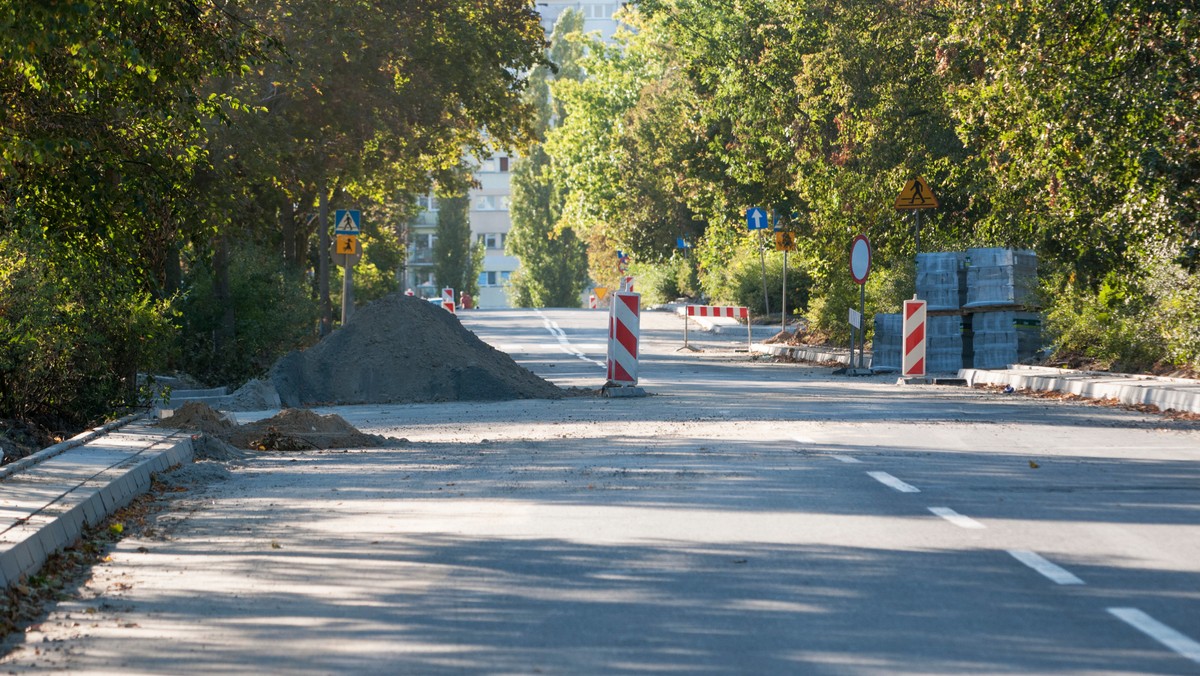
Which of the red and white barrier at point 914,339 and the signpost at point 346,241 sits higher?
the signpost at point 346,241

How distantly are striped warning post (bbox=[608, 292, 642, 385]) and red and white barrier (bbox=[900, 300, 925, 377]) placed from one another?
513 centimetres

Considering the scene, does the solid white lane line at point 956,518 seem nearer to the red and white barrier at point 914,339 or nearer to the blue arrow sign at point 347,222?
Answer: the red and white barrier at point 914,339

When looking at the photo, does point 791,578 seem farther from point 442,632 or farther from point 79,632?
point 79,632

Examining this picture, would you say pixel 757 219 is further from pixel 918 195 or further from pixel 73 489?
pixel 73 489

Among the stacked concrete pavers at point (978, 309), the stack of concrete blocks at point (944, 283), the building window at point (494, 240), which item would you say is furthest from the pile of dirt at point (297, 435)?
the building window at point (494, 240)

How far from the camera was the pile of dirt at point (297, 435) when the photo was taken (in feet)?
53.7

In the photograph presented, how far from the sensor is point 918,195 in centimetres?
3059

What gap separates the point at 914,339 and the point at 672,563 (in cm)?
1925

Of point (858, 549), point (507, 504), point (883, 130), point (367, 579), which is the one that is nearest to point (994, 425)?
point (507, 504)

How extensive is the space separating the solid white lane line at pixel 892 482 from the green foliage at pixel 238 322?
1541cm

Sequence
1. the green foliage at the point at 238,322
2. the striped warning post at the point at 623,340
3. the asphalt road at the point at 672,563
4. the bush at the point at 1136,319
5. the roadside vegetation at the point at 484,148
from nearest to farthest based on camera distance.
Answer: the asphalt road at the point at 672,563
the roadside vegetation at the point at 484,148
the bush at the point at 1136,319
the striped warning post at the point at 623,340
the green foliage at the point at 238,322

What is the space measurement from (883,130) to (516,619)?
101 ft

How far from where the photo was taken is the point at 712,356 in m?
38.8

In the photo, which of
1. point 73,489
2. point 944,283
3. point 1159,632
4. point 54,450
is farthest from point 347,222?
point 1159,632
